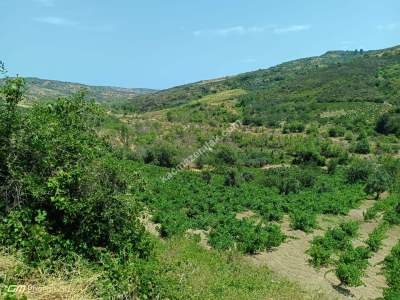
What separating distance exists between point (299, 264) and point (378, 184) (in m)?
19.6

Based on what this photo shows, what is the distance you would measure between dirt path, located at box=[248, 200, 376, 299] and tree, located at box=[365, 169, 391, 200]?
1067cm

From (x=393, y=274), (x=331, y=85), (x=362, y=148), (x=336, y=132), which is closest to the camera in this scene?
(x=393, y=274)

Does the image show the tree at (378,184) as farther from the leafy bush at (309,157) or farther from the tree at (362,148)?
the tree at (362,148)

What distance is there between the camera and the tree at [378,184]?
35.7 metres

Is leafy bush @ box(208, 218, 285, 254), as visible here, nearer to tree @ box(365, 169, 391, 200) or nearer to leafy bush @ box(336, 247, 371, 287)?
leafy bush @ box(336, 247, 371, 287)

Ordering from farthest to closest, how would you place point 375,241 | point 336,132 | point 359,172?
point 336,132 < point 359,172 < point 375,241

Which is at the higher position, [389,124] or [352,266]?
[389,124]

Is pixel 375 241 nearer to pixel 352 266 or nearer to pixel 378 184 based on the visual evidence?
pixel 352 266

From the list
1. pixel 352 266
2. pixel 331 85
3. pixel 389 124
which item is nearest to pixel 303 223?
pixel 352 266

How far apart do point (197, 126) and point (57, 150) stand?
6672 cm

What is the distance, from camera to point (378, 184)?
35.8 meters

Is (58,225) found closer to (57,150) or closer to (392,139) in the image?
(57,150)

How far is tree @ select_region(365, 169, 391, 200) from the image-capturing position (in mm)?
35688

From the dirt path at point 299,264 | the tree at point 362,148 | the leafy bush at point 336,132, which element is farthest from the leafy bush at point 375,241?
the leafy bush at point 336,132
